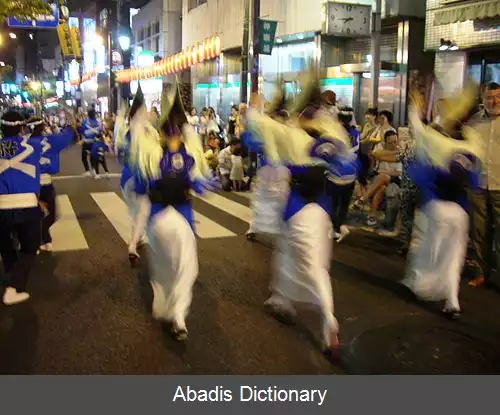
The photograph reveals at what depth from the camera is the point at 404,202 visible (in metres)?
7.47

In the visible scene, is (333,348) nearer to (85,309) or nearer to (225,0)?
(85,309)

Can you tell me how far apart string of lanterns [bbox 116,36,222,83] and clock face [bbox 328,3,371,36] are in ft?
17.8

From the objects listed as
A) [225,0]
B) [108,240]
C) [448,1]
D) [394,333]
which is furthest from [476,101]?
[225,0]

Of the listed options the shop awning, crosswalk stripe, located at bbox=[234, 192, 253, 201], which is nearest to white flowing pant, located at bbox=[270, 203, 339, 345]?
crosswalk stripe, located at bbox=[234, 192, 253, 201]

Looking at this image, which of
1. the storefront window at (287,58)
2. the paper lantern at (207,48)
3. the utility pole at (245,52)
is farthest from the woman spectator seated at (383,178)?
the paper lantern at (207,48)

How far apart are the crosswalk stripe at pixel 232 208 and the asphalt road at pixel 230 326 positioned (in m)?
2.17

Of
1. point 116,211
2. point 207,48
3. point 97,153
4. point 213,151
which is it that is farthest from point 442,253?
point 207,48

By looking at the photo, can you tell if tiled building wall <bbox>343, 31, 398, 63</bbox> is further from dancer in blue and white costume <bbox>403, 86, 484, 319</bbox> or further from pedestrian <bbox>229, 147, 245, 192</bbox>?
dancer in blue and white costume <bbox>403, 86, 484, 319</bbox>

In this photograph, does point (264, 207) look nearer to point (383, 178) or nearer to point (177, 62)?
point (383, 178)

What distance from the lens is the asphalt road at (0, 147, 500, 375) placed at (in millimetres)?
3789

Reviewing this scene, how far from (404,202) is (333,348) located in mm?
4006

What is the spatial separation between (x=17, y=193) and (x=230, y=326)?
85.6 inches

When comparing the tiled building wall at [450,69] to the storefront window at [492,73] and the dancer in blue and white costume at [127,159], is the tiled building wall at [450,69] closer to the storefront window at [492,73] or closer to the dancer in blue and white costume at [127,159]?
the storefront window at [492,73]

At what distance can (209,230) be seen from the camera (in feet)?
26.6
